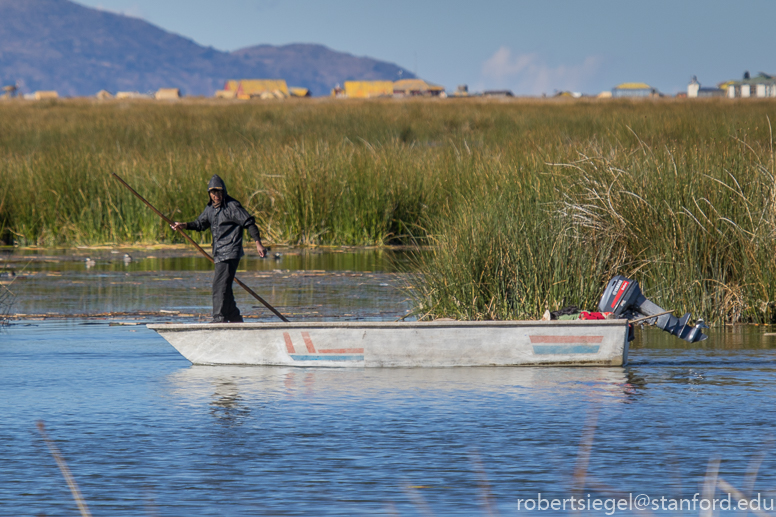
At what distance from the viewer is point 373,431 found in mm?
7461

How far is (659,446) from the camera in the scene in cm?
709

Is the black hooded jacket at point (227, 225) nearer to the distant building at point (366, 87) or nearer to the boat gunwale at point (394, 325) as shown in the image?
the boat gunwale at point (394, 325)

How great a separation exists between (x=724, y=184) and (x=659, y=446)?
5907 millimetres

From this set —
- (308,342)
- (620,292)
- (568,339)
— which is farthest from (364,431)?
(620,292)

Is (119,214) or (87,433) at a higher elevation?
(119,214)

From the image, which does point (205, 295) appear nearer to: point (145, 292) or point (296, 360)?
point (145, 292)

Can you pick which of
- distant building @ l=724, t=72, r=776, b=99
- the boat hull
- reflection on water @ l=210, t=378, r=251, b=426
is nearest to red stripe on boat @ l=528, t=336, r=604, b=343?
the boat hull

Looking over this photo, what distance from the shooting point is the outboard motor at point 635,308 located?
10031mm

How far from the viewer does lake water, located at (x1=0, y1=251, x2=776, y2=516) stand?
6.09 meters

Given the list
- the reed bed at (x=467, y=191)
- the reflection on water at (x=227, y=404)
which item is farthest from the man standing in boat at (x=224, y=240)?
the reed bed at (x=467, y=191)

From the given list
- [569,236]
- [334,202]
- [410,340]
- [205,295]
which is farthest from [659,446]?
[334,202]

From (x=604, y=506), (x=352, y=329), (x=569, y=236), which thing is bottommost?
(x=604, y=506)

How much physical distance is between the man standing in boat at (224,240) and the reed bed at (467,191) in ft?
7.91

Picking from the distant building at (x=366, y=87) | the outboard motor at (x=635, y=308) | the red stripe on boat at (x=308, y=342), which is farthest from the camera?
the distant building at (x=366, y=87)
